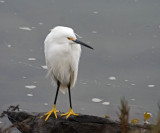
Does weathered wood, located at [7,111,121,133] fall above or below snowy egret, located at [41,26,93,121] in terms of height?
below

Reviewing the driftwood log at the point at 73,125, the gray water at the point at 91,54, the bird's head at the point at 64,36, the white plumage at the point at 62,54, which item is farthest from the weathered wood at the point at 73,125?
the bird's head at the point at 64,36

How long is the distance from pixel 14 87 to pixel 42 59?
101 cm

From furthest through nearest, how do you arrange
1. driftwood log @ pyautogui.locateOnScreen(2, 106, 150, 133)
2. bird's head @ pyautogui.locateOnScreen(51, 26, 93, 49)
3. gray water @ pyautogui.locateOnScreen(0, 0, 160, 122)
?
gray water @ pyautogui.locateOnScreen(0, 0, 160, 122), driftwood log @ pyautogui.locateOnScreen(2, 106, 150, 133), bird's head @ pyautogui.locateOnScreen(51, 26, 93, 49)

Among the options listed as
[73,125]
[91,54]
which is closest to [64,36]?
[73,125]

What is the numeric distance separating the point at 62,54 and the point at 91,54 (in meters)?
2.85

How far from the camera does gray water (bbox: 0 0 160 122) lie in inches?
242

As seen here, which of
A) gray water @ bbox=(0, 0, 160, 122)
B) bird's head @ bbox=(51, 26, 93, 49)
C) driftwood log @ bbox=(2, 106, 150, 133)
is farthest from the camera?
gray water @ bbox=(0, 0, 160, 122)

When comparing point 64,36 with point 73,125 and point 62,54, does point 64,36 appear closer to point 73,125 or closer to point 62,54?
point 62,54

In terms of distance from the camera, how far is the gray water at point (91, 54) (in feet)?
20.1

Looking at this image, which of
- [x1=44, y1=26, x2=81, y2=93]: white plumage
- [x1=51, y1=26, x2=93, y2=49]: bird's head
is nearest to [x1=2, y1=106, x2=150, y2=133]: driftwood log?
[x1=44, y1=26, x2=81, y2=93]: white plumage

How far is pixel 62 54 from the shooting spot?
4.71m

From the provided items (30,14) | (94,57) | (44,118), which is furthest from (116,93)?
(30,14)

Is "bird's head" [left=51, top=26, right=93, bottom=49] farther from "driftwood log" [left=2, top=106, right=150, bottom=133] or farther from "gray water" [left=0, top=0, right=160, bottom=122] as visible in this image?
"gray water" [left=0, top=0, right=160, bottom=122]

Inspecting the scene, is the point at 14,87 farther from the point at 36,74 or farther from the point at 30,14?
the point at 30,14
